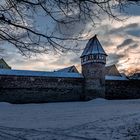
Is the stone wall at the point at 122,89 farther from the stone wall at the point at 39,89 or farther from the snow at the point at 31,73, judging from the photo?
the snow at the point at 31,73

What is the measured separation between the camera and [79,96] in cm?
3212

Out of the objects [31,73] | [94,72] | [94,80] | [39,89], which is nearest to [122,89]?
[94,80]

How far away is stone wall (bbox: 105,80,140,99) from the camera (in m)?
33.7

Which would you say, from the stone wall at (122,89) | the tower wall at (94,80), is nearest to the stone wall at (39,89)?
the tower wall at (94,80)

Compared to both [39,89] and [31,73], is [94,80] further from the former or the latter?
[31,73]

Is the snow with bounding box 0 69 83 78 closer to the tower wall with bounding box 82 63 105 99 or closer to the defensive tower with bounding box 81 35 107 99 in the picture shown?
the tower wall with bounding box 82 63 105 99

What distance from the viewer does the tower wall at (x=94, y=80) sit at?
107 feet

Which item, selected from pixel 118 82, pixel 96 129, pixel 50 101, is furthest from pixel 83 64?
pixel 96 129

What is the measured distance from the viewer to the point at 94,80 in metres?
33.0

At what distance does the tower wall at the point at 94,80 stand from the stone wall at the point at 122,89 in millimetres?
969

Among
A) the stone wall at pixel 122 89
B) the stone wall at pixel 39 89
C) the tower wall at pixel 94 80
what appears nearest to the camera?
the stone wall at pixel 39 89

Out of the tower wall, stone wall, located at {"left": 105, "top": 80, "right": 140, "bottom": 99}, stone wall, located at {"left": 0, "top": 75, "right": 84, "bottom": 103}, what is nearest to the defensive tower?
the tower wall

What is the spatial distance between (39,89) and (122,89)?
8.81 metres

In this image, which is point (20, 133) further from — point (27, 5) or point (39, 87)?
point (39, 87)
